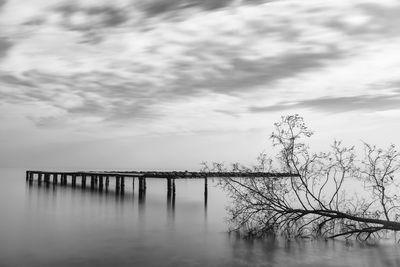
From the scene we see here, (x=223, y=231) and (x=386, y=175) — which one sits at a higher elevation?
(x=386, y=175)

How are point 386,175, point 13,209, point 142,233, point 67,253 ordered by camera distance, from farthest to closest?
point 13,209
point 142,233
point 67,253
point 386,175

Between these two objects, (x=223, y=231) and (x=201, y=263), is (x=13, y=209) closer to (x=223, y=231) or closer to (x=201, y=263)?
(x=223, y=231)

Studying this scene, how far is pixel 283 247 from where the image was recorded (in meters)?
19.0

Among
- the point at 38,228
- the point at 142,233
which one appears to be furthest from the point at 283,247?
the point at 38,228

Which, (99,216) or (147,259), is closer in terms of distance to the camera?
(147,259)

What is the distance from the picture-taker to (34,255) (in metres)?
17.7

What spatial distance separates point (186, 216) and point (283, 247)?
14.6 metres

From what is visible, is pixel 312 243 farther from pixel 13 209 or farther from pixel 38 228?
pixel 13 209

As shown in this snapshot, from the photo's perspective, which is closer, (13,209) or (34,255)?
(34,255)

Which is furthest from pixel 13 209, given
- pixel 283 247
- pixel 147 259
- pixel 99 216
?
pixel 283 247

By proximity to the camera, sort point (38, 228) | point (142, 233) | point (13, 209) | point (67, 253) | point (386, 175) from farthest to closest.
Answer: point (13, 209), point (38, 228), point (142, 233), point (67, 253), point (386, 175)

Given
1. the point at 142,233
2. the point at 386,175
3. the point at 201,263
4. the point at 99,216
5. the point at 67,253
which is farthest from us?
the point at 99,216

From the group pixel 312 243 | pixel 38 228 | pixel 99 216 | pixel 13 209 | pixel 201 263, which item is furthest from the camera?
pixel 13 209

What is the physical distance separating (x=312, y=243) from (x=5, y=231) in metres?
19.1
